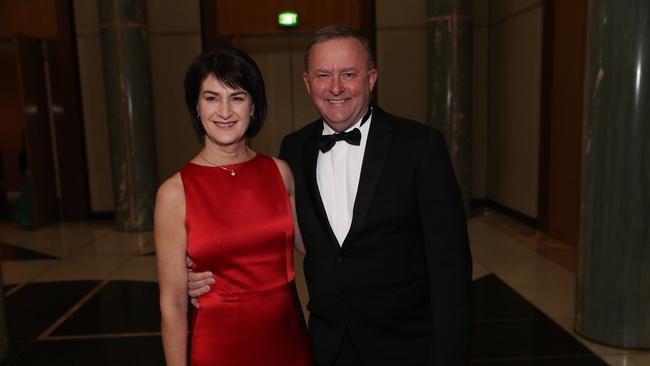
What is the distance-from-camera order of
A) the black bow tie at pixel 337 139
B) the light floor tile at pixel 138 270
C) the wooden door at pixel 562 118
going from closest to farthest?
the black bow tie at pixel 337 139
the light floor tile at pixel 138 270
the wooden door at pixel 562 118

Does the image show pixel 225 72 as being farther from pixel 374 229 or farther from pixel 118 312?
pixel 118 312

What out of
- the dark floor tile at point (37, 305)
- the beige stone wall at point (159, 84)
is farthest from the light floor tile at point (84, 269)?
the beige stone wall at point (159, 84)

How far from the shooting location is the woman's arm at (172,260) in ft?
5.72

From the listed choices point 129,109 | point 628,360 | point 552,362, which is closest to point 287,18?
point 129,109

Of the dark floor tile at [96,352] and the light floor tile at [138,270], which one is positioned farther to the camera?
the light floor tile at [138,270]

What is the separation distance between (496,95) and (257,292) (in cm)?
743

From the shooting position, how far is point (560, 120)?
655cm

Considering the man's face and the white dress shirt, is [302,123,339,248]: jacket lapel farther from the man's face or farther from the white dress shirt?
the man's face

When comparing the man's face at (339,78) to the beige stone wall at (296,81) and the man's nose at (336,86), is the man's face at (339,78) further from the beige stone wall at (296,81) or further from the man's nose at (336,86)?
the beige stone wall at (296,81)

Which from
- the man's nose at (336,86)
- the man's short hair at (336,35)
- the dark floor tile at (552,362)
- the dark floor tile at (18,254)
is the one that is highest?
the man's short hair at (336,35)

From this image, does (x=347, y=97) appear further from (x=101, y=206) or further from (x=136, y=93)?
(x=101, y=206)

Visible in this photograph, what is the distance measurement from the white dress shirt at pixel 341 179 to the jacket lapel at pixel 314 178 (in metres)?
0.03

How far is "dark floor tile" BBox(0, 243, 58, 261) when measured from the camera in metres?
6.29

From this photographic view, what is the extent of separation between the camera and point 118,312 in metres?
4.39
